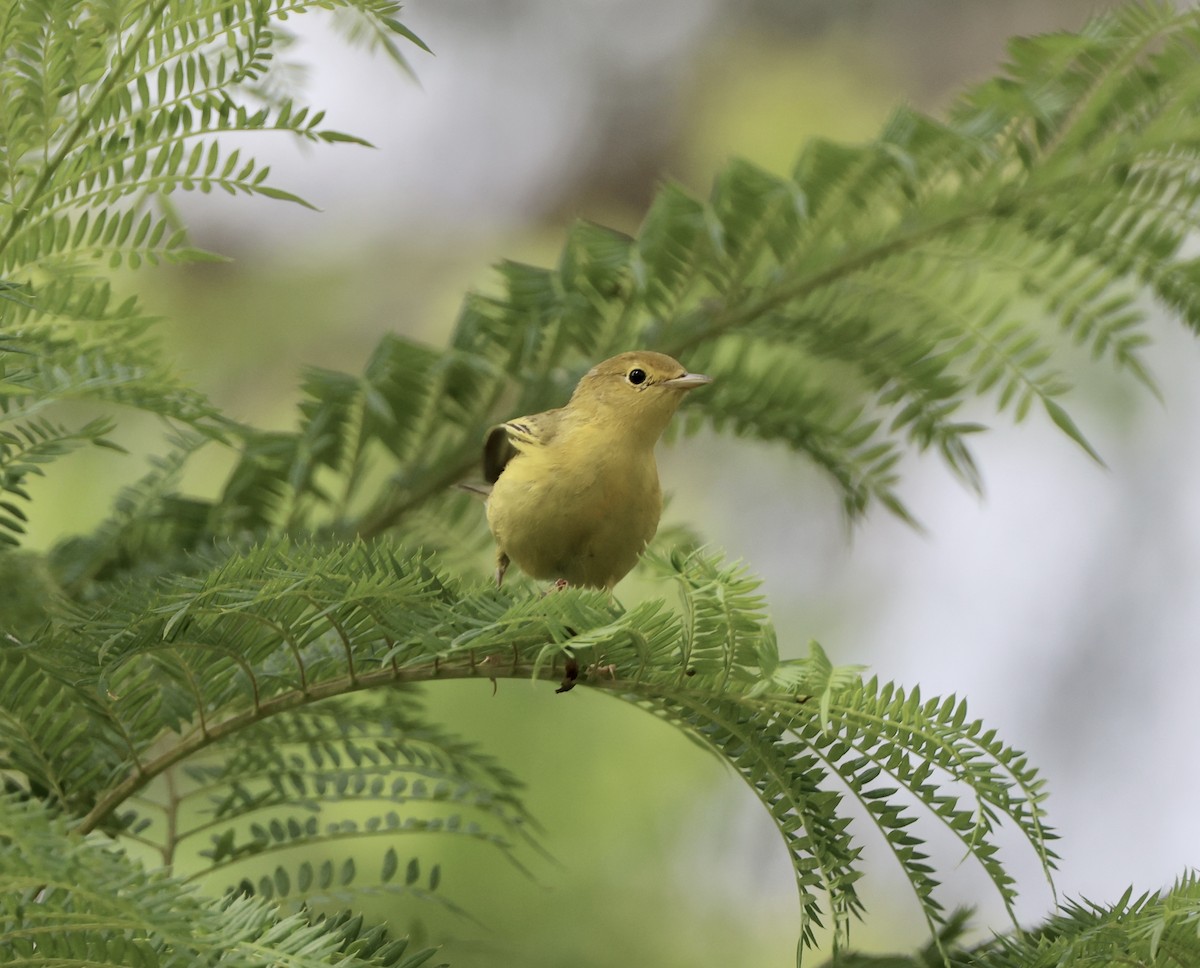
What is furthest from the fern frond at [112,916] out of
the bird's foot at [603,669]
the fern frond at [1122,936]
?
the fern frond at [1122,936]

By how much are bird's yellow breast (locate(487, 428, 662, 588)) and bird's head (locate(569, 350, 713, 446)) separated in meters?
0.05

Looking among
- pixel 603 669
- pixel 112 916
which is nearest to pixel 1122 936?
pixel 603 669

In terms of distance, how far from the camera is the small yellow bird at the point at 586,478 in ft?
7.96

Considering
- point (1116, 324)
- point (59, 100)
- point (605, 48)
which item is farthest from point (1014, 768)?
point (605, 48)

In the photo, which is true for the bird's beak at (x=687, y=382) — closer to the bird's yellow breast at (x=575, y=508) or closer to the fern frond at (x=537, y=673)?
the bird's yellow breast at (x=575, y=508)

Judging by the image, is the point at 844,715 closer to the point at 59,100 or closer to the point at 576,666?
the point at 576,666

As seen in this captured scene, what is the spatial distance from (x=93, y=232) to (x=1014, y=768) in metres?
1.22

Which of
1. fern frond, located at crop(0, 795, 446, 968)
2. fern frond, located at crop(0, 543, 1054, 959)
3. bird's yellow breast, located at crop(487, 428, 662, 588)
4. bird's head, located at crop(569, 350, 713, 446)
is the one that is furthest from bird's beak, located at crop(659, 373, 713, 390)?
fern frond, located at crop(0, 795, 446, 968)

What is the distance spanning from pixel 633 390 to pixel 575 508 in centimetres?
28

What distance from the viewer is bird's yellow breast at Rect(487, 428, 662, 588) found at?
2426 mm

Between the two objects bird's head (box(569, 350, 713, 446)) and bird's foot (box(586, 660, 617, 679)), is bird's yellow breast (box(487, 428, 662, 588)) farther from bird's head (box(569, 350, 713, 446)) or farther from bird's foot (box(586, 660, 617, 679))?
bird's foot (box(586, 660, 617, 679))

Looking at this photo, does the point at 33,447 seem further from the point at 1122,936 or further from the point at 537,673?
the point at 1122,936

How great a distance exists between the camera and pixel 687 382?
8.21 ft

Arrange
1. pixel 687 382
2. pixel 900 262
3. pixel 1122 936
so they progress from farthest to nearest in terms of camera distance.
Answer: pixel 687 382, pixel 900 262, pixel 1122 936
